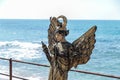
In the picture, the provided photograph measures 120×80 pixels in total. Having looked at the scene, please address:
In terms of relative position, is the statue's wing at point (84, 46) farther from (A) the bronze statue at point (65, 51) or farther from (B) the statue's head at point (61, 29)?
(B) the statue's head at point (61, 29)

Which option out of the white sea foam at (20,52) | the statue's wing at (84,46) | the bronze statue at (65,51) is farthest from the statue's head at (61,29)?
the white sea foam at (20,52)

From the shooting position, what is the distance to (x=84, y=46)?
342 cm

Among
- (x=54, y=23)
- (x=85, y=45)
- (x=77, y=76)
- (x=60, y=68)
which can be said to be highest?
(x=54, y=23)

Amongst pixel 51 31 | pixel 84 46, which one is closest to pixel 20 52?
pixel 51 31

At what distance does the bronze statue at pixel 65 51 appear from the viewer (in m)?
3.31

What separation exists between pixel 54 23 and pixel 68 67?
0.56 m

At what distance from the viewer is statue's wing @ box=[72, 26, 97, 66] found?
337cm

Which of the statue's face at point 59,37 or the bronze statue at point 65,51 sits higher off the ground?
the statue's face at point 59,37

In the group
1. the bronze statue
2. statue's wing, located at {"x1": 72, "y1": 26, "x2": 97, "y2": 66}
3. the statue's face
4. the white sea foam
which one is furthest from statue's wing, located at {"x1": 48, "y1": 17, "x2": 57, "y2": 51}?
the white sea foam

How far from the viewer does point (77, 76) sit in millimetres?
20016

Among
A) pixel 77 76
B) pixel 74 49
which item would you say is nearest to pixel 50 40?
pixel 74 49

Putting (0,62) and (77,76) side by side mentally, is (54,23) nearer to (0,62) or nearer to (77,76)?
(77,76)

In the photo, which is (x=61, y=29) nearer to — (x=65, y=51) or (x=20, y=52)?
(x=65, y=51)

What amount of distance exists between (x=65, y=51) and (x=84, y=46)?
0.25 metres
